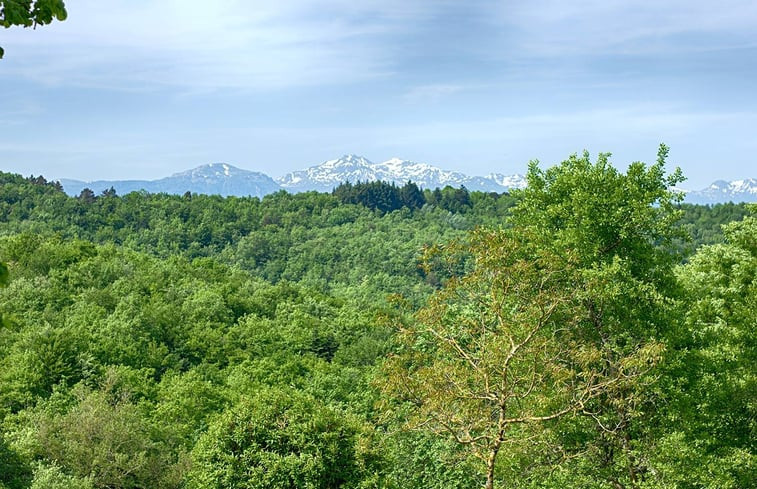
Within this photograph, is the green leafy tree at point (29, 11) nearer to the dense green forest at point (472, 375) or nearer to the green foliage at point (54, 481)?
the dense green forest at point (472, 375)

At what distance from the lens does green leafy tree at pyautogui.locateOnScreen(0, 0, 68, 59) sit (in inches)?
247

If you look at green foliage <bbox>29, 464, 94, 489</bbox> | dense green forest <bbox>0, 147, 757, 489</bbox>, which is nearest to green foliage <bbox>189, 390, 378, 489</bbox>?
dense green forest <bbox>0, 147, 757, 489</bbox>

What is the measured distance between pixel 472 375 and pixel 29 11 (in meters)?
13.1

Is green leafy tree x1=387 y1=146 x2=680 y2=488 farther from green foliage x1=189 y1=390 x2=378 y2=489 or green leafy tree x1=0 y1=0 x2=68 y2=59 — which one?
green leafy tree x1=0 y1=0 x2=68 y2=59

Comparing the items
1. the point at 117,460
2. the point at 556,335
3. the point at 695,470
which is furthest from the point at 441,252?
the point at 117,460

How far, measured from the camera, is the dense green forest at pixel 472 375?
17.4m

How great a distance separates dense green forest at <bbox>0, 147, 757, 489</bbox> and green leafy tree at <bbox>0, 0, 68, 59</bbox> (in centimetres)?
247

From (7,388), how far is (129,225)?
367 ft

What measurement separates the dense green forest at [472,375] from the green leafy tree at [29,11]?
2.47 meters

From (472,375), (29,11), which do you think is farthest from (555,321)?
(29,11)

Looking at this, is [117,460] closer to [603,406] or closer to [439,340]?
[439,340]

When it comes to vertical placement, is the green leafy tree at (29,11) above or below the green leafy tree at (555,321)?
above

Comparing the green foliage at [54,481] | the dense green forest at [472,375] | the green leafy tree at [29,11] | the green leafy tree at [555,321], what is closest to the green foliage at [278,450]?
the dense green forest at [472,375]

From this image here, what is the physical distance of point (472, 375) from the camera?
1719 cm
